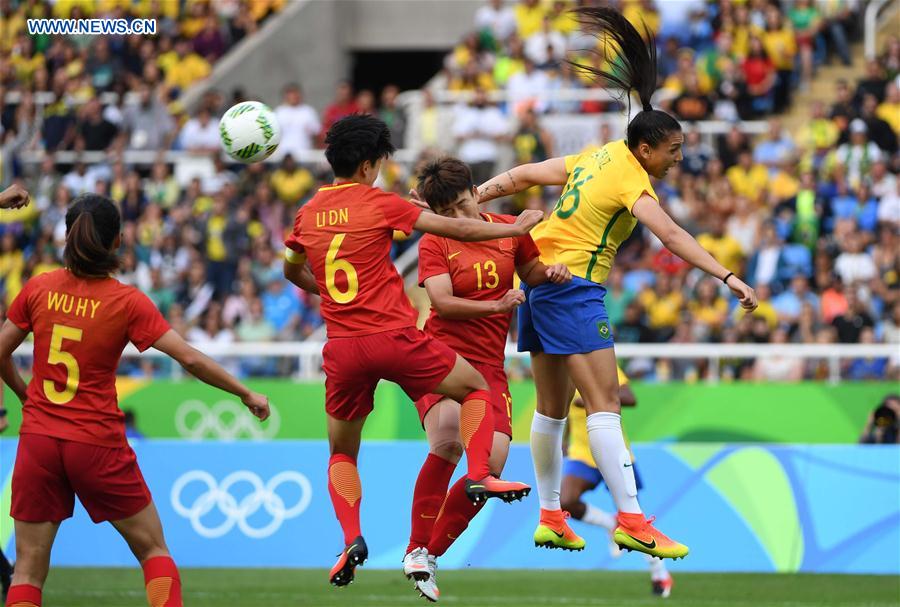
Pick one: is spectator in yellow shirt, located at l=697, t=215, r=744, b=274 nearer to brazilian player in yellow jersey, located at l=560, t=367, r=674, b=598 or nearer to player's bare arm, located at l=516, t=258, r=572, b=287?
brazilian player in yellow jersey, located at l=560, t=367, r=674, b=598

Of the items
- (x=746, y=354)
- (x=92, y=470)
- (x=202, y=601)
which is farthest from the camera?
(x=746, y=354)

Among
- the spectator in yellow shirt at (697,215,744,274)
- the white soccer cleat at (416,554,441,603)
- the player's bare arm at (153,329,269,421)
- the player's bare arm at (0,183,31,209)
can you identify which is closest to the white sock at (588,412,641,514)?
the white soccer cleat at (416,554,441,603)

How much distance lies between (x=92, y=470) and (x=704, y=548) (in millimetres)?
7714

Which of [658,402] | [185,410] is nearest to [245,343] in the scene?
[185,410]

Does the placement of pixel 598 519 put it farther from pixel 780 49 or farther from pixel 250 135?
pixel 780 49

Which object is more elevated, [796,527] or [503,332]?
[503,332]

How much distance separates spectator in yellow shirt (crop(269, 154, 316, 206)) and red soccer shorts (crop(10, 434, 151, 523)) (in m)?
13.4

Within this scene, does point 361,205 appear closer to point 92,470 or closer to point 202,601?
point 92,470

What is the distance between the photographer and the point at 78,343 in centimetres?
761

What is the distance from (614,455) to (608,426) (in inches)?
7.1

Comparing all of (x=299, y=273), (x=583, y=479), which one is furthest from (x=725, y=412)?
(x=299, y=273)

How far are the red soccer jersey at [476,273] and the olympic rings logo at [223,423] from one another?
841 cm

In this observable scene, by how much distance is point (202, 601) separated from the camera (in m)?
11.5

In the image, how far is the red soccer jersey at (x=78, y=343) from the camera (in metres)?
7.61
